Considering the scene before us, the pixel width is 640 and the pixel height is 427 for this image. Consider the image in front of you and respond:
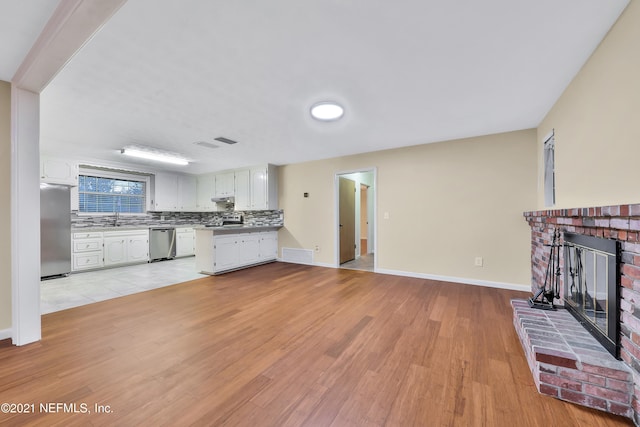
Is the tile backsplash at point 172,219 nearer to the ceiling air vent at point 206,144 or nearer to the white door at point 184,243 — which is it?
the white door at point 184,243

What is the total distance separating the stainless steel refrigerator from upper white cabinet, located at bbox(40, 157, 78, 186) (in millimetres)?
278

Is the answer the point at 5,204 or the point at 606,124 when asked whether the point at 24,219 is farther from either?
the point at 606,124

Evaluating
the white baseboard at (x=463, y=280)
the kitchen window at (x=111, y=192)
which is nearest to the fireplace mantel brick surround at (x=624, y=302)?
the white baseboard at (x=463, y=280)

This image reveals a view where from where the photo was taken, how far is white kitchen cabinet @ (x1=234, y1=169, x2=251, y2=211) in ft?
19.3

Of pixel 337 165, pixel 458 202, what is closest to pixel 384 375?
pixel 458 202

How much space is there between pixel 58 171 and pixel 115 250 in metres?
1.78

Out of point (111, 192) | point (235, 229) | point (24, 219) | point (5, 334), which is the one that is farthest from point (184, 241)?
point (24, 219)

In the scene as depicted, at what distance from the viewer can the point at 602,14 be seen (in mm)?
1483

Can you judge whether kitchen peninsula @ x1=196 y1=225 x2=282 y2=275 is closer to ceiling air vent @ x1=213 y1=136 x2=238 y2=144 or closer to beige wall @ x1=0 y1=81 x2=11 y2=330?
ceiling air vent @ x1=213 y1=136 x2=238 y2=144

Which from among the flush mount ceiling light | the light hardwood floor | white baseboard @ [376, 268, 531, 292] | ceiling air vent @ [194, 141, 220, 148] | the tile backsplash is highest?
the flush mount ceiling light

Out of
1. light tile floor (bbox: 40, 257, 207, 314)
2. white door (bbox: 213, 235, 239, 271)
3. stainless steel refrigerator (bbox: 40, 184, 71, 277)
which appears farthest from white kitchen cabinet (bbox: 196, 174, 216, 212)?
stainless steel refrigerator (bbox: 40, 184, 71, 277)

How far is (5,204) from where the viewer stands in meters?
2.14

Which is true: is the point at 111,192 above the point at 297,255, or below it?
above

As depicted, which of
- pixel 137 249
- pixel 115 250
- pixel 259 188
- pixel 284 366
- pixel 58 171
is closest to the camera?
pixel 284 366
